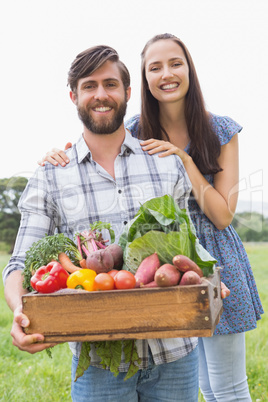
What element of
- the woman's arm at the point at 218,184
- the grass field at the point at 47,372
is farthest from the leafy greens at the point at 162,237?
the grass field at the point at 47,372

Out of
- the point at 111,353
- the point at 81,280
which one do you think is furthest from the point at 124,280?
the point at 111,353

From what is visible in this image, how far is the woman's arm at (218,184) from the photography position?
124 inches

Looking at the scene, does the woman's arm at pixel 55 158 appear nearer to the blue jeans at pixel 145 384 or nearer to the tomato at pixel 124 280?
the tomato at pixel 124 280

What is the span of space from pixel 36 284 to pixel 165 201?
71cm

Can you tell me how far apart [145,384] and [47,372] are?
9.04ft

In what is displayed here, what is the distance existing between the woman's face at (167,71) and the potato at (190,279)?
5.67 feet

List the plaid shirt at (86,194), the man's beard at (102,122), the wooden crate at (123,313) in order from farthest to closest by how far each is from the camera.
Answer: the man's beard at (102,122)
the plaid shirt at (86,194)
the wooden crate at (123,313)

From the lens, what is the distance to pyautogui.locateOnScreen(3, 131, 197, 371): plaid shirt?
2600 millimetres

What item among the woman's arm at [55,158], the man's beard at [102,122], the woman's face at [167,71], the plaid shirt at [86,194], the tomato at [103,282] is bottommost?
the tomato at [103,282]

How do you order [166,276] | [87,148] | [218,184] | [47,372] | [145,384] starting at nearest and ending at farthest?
[166,276] → [145,384] → [87,148] → [218,184] → [47,372]

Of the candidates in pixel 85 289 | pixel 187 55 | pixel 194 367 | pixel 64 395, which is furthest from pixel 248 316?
pixel 64 395

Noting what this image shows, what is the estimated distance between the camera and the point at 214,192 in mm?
3230

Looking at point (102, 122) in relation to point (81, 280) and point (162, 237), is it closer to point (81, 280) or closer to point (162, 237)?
point (162, 237)

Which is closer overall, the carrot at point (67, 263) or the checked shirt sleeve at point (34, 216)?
the carrot at point (67, 263)
